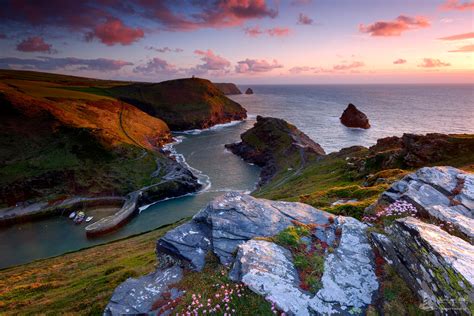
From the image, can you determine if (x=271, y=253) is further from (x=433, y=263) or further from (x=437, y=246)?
(x=437, y=246)

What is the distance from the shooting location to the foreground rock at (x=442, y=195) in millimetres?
14312

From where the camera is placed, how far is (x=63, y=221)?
88.6 m

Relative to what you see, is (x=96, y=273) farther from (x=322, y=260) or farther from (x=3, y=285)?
(x=322, y=260)

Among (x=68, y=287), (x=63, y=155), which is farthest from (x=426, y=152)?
(x=63, y=155)

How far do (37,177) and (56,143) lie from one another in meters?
24.5

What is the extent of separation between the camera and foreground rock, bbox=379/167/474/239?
14312mm

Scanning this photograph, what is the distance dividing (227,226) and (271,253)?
3773 millimetres

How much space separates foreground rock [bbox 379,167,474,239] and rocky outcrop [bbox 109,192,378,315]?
4.04 m

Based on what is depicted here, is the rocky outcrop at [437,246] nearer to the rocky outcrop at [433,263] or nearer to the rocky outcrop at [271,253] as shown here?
the rocky outcrop at [433,263]

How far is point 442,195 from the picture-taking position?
59.1ft

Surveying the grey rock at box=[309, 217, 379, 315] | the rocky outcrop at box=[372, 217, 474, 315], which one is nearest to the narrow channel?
the grey rock at box=[309, 217, 379, 315]

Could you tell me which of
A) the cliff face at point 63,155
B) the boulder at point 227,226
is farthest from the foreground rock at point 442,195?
the cliff face at point 63,155

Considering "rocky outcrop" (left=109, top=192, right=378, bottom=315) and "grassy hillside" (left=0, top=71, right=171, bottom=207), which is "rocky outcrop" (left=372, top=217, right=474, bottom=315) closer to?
"rocky outcrop" (left=109, top=192, right=378, bottom=315)

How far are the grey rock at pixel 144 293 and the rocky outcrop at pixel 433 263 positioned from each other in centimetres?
1039
